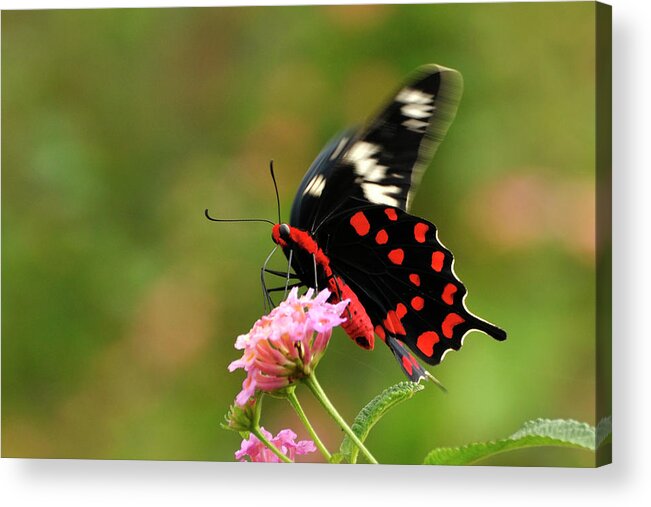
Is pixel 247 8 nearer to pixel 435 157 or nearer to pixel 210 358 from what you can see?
pixel 435 157

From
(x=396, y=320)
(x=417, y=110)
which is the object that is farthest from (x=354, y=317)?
(x=417, y=110)

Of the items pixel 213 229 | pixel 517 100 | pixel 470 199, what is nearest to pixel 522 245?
pixel 470 199

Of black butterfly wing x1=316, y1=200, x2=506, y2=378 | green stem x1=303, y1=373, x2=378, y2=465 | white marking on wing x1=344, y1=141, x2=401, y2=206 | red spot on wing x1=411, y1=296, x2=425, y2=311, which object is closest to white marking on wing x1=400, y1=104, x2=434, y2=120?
white marking on wing x1=344, y1=141, x2=401, y2=206

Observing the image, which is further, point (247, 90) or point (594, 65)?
point (247, 90)

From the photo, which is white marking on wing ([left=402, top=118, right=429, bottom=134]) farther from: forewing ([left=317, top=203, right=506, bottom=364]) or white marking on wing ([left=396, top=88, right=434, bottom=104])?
forewing ([left=317, top=203, right=506, bottom=364])

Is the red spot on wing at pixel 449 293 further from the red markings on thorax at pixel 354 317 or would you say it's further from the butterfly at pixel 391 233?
the red markings on thorax at pixel 354 317

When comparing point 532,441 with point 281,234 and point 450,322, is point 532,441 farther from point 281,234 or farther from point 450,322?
point 281,234
